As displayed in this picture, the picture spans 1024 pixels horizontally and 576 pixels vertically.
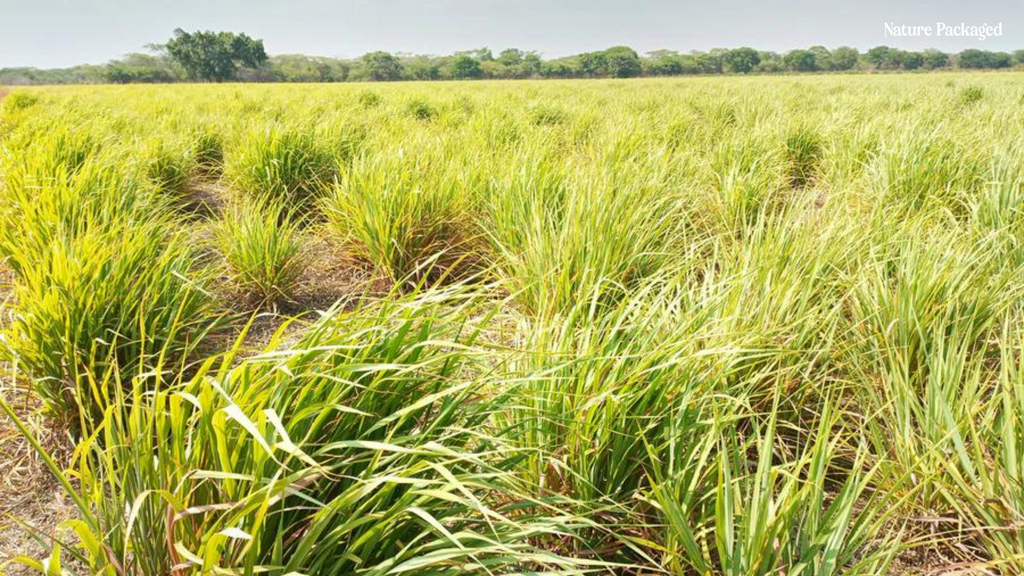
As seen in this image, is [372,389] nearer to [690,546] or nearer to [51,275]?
[690,546]

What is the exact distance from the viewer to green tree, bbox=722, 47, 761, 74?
6406 centimetres

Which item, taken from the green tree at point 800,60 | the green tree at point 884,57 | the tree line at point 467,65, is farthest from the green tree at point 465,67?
the green tree at point 884,57

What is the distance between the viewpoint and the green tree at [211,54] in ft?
200

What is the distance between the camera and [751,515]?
0.80 m

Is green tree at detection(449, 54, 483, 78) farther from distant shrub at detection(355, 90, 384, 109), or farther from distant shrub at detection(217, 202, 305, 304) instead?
distant shrub at detection(217, 202, 305, 304)

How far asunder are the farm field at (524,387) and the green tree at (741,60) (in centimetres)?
6820

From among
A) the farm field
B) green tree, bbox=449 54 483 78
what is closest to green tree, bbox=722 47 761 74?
green tree, bbox=449 54 483 78

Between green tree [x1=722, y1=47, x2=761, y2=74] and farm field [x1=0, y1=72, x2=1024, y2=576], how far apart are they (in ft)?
224

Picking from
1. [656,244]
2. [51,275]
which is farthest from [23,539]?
[656,244]

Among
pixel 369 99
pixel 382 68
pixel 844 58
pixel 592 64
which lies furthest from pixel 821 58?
pixel 369 99

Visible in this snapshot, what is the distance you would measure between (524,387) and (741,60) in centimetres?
8126

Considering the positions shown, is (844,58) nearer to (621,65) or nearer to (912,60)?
(912,60)

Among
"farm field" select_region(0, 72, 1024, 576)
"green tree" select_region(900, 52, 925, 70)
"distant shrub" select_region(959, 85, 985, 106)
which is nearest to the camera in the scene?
"farm field" select_region(0, 72, 1024, 576)

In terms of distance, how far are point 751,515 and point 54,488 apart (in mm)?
1461
